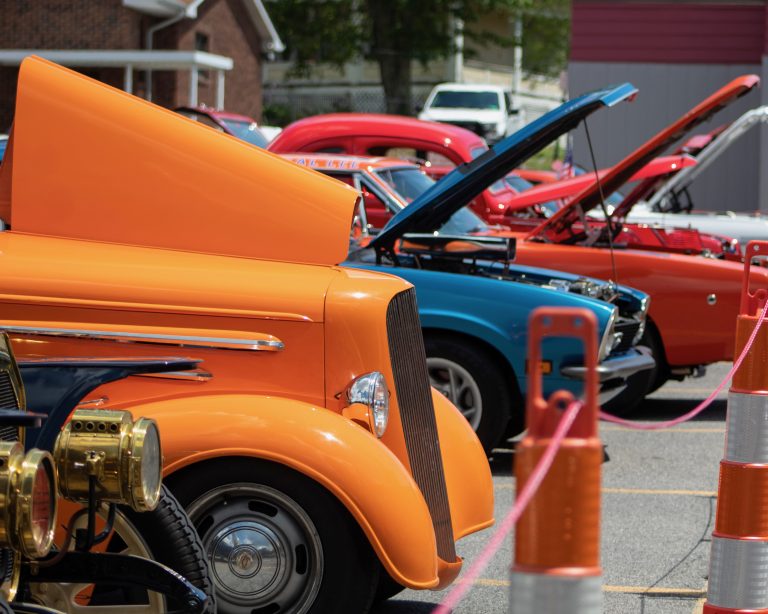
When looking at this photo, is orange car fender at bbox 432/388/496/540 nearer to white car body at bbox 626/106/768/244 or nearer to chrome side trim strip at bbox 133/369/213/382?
chrome side trim strip at bbox 133/369/213/382

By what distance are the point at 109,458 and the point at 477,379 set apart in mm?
4283

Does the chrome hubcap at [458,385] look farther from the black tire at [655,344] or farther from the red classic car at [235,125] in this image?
the red classic car at [235,125]

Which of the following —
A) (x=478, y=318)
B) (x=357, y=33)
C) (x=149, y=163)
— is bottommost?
(x=478, y=318)

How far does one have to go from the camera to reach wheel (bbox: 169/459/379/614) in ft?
14.4

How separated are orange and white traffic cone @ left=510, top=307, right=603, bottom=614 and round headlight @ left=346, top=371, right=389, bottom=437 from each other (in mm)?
2204

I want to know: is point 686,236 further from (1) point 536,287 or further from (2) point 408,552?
(2) point 408,552

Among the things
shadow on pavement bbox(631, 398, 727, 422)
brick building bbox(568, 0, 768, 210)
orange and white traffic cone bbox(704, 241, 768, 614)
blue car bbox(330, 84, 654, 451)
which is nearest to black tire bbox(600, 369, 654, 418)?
shadow on pavement bbox(631, 398, 727, 422)

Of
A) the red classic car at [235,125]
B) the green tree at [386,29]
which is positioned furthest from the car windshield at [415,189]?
the green tree at [386,29]

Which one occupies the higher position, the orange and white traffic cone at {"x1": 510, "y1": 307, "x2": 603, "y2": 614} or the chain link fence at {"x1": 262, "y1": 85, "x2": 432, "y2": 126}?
the chain link fence at {"x1": 262, "y1": 85, "x2": 432, "y2": 126}

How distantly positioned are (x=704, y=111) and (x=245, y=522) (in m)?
6.82

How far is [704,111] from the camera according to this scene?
33.7 feet

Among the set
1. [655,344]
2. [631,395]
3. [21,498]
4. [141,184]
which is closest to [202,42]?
[655,344]

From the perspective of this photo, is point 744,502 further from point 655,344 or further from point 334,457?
point 655,344

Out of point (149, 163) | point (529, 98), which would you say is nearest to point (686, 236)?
point (149, 163)
